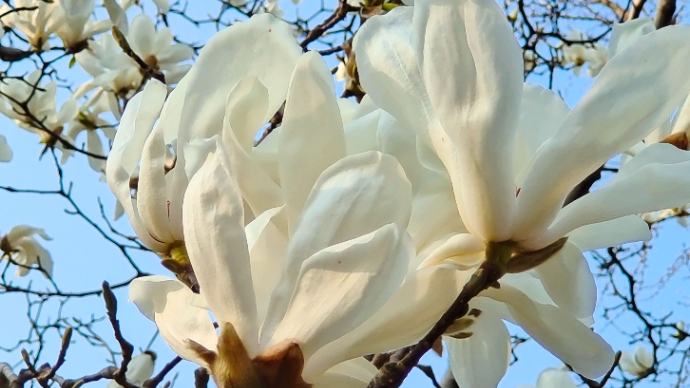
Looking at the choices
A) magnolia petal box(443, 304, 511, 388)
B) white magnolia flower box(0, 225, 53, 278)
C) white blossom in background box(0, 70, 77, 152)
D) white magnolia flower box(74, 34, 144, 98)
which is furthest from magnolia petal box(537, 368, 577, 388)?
white magnolia flower box(0, 225, 53, 278)

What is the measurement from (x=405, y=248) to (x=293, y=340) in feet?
0.24

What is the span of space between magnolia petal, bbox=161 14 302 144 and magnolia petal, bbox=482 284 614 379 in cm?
18

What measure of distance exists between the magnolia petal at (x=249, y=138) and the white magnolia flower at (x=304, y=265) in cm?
3

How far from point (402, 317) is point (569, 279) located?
0.37 feet

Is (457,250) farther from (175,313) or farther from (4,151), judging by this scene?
(4,151)

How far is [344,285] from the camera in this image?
318 millimetres

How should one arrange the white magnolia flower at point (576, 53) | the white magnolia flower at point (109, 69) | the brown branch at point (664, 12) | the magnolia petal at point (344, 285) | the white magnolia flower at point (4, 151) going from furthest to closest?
the white magnolia flower at point (576, 53), the white magnolia flower at point (109, 69), the white magnolia flower at point (4, 151), the brown branch at point (664, 12), the magnolia petal at point (344, 285)

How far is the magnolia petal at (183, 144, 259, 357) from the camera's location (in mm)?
329

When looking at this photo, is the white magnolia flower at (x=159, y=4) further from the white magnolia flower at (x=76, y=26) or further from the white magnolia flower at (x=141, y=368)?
the white magnolia flower at (x=141, y=368)

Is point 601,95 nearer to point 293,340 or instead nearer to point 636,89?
point 636,89

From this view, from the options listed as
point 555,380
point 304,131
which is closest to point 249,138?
point 304,131

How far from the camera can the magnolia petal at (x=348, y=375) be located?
361 millimetres

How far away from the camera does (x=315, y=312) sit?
0.33 meters

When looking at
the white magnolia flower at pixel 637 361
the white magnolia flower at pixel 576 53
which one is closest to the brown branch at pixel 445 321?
the white magnolia flower at pixel 637 361
